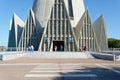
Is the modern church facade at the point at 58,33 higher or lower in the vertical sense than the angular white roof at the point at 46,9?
lower

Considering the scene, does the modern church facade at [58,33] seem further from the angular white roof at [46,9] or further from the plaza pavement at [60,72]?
the plaza pavement at [60,72]

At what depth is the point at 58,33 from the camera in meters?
57.1

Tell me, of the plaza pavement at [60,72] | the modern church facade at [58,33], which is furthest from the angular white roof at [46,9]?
the plaza pavement at [60,72]

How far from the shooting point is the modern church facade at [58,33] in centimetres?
5672

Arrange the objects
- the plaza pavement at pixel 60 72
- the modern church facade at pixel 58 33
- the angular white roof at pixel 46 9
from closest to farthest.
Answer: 1. the plaza pavement at pixel 60 72
2. the modern church facade at pixel 58 33
3. the angular white roof at pixel 46 9

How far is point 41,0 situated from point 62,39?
725 inches

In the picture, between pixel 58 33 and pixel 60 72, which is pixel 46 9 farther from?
pixel 60 72

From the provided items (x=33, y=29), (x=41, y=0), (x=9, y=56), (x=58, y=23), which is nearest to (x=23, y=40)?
(x=33, y=29)

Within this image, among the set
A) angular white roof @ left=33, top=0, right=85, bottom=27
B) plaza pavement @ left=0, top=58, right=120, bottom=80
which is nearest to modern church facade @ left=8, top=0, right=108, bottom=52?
angular white roof @ left=33, top=0, right=85, bottom=27

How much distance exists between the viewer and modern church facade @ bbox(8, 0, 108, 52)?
56719 mm

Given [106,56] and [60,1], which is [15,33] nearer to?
[60,1]

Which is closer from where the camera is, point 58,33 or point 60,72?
point 60,72

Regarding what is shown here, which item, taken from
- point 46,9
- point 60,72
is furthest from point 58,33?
point 60,72

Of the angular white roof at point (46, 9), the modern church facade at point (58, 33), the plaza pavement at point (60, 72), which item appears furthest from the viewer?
the angular white roof at point (46, 9)
